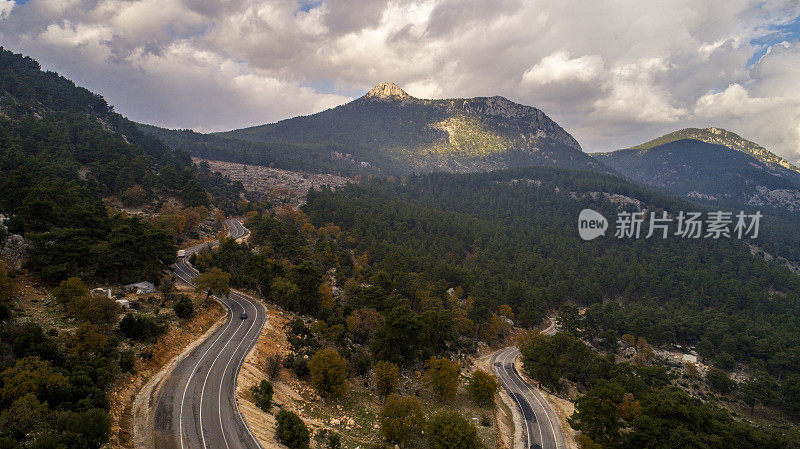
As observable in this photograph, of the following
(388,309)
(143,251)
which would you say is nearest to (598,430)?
(388,309)

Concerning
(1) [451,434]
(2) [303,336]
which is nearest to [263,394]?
(2) [303,336]

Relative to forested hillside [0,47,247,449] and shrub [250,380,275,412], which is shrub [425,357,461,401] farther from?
forested hillside [0,47,247,449]

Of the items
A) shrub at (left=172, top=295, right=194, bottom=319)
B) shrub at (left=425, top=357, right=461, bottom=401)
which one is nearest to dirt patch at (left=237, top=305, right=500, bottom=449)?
shrub at (left=425, top=357, right=461, bottom=401)

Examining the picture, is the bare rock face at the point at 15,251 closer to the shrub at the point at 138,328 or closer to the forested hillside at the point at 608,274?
the shrub at the point at 138,328

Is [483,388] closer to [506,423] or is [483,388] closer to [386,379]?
[506,423]

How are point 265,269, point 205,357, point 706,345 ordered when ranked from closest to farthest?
point 205,357 < point 265,269 < point 706,345

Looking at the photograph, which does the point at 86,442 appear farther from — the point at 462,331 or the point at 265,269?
the point at 462,331

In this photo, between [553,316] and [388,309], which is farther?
[553,316]
